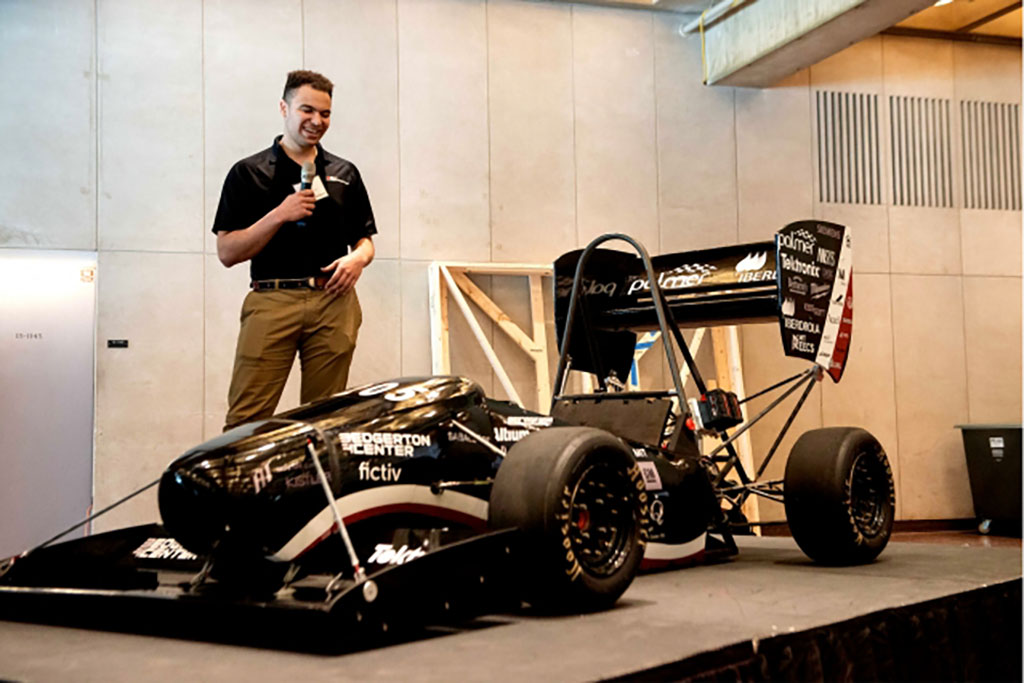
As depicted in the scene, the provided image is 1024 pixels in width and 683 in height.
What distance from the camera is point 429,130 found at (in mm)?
6887

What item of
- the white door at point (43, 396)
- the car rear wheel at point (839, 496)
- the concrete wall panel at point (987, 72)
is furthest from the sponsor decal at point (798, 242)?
the concrete wall panel at point (987, 72)

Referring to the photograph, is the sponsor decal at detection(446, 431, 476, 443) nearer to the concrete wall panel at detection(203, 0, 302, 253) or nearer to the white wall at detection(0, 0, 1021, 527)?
the white wall at detection(0, 0, 1021, 527)

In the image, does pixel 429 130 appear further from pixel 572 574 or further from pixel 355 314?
pixel 572 574

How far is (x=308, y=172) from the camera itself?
12.1 ft

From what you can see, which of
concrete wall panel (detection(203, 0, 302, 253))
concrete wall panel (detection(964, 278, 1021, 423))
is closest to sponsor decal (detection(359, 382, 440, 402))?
concrete wall panel (detection(203, 0, 302, 253))

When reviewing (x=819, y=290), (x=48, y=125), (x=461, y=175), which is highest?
(x=48, y=125)

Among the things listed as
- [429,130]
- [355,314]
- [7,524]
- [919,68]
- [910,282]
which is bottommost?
[7,524]

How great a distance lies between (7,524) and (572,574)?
4.52 meters

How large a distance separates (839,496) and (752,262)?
3.49 ft

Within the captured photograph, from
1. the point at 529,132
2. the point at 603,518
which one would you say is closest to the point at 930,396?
the point at 529,132

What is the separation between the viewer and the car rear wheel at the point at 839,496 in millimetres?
3955

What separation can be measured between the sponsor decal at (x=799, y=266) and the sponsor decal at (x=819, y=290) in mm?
45

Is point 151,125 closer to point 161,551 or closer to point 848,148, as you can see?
point 161,551

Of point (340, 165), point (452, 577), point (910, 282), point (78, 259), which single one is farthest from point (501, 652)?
point (910, 282)
